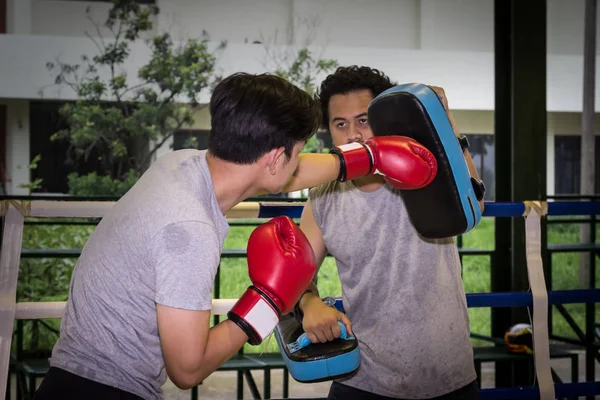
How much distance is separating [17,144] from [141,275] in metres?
2.78

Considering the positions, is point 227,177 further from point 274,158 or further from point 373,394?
point 373,394

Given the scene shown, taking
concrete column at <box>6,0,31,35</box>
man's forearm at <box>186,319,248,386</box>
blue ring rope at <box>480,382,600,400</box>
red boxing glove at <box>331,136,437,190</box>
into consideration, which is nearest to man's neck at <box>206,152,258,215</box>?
man's forearm at <box>186,319,248,386</box>

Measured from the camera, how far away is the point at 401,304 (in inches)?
62.1

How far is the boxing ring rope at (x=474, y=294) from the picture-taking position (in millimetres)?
1803

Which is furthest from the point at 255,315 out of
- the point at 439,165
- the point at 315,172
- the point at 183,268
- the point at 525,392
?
the point at 525,392

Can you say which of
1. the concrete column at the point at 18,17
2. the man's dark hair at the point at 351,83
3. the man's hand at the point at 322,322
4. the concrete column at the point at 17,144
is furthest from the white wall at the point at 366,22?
the man's hand at the point at 322,322

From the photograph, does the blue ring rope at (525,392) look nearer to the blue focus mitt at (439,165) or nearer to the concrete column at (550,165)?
the blue focus mitt at (439,165)

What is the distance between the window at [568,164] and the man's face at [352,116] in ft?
8.22

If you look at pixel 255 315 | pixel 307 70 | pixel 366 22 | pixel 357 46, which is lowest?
pixel 255 315

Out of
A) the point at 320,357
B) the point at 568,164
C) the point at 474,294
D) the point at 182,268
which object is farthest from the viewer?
the point at 568,164

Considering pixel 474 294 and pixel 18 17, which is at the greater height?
pixel 18 17

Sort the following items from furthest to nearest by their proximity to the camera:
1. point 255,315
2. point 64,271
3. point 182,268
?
point 64,271
point 255,315
point 182,268

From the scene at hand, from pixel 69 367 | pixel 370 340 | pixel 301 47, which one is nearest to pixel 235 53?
pixel 301 47

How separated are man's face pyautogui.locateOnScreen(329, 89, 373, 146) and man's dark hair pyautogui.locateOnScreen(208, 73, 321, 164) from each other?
1.60 feet
